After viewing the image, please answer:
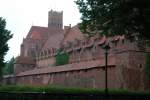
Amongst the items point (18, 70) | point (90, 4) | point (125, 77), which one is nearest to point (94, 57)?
point (125, 77)

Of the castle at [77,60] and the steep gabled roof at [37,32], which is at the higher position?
the steep gabled roof at [37,32]

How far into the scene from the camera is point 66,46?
92.2 metres

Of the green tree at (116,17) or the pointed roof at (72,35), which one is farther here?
the pointed roof at (72,35)

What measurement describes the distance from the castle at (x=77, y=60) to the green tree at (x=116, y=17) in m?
8.15

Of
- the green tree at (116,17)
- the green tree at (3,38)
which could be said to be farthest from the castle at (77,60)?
the green tree at (3,38)

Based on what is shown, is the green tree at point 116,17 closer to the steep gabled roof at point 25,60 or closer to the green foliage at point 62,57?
the green foliage at point 62,57

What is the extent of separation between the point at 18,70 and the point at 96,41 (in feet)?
123

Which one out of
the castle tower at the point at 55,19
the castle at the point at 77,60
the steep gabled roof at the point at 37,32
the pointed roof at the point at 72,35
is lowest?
the castle at the point at 77,60

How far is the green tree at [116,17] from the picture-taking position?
23875mm

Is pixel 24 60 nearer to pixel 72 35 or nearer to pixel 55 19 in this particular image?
pixel 72 35

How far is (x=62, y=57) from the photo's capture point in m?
91.1

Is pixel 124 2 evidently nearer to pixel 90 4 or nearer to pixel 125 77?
pixel 90 4

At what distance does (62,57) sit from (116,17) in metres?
66.0

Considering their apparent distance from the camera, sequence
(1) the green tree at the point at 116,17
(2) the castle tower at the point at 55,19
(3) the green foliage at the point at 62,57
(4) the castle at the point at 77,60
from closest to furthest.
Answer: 1. (1) the green tree at the point at 116,17
2. (4) the castle at the point at 77,60
3. (3) the green foliage at the point at 62,57
4. (2) the castle tower at the point at 55,19
